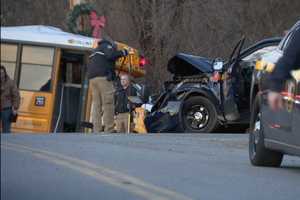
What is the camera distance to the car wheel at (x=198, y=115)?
17.0 metres

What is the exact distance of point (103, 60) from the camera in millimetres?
16047

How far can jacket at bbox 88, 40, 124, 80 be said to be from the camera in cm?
1514

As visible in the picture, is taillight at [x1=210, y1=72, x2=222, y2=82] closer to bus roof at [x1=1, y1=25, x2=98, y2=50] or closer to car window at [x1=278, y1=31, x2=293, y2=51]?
bus roof at [x1=1, y1=25, x2=98, y2=50]

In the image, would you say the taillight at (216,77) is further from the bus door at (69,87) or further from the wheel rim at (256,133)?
the wheel rim at (256,133)

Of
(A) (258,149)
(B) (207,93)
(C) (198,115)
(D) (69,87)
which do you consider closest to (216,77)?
(B) (207,93)

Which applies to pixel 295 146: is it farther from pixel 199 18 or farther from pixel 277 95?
pixel 199 18

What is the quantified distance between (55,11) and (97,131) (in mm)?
9689

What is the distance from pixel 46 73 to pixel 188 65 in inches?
311

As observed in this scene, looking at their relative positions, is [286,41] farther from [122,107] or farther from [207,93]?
[122,107]

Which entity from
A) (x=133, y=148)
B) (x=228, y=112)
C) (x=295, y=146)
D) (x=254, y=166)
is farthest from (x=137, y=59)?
(x=295, y=146)

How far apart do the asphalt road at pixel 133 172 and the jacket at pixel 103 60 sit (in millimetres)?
2105

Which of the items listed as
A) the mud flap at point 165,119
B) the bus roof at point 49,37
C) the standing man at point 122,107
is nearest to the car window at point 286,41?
the bus roof at point 49,37

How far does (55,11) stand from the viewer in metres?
7.90

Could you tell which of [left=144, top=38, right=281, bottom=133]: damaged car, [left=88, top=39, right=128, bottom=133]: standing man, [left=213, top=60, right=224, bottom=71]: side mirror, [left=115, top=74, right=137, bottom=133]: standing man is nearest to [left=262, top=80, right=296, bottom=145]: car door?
[left=144, top=38, right=281, bottom=133]: damaged car
